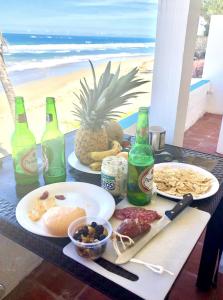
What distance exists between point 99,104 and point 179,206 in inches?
16.1

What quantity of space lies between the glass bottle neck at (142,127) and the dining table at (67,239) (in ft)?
0.63

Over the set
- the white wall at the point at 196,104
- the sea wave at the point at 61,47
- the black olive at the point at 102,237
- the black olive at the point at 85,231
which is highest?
the sea wave at the point at 61,47

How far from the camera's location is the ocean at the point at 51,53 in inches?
42.7

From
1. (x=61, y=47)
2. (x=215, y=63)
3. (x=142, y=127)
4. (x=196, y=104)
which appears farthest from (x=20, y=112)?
(x=215, y=63)

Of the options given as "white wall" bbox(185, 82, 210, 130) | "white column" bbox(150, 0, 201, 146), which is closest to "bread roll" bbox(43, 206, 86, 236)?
"white column" bbox(150, 0, 201, 146)

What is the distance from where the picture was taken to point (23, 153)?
2.64ft

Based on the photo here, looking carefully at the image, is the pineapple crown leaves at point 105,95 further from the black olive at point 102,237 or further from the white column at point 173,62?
the white column at point 173,62

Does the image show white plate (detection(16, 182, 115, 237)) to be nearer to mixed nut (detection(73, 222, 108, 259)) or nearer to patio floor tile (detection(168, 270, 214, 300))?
mixed nut (detection(73, 222, 108, 259))

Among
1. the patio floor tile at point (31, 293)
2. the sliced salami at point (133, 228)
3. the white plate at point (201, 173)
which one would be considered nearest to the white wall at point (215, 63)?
the white plate at point (201, 173)

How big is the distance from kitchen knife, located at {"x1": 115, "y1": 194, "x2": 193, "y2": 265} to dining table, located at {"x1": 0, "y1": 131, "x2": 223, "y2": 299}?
0.03 metres

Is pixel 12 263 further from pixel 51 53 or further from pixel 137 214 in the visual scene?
pixel 51 53

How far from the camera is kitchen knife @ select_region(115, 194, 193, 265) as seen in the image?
1.85ft

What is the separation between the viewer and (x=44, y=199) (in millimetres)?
745

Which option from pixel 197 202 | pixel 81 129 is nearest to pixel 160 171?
pixel 197 202
